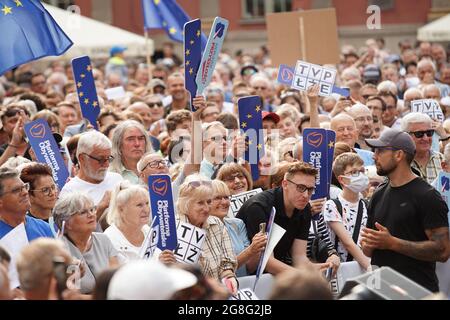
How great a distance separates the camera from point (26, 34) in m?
11.0

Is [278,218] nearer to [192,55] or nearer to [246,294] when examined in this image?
[246,294]

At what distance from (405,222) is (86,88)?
16.4 ft

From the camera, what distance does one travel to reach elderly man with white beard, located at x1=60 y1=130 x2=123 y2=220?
975 cm

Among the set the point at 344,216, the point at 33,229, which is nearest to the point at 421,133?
the point at 344,216

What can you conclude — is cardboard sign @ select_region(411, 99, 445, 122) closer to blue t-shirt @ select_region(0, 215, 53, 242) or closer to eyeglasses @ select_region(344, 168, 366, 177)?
eyeglasses @ select_region(344, 168, 366, 177)

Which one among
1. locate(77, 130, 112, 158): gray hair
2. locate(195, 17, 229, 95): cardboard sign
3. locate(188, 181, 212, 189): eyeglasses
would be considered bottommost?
locate(188, 181, 212, 189): eyeglasses

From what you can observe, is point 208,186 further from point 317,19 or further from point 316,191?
point 317,19

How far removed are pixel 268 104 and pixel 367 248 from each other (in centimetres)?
922

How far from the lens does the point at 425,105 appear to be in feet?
43.8

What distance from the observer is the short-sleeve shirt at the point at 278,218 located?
9.05m

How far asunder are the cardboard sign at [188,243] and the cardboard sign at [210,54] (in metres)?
1.99

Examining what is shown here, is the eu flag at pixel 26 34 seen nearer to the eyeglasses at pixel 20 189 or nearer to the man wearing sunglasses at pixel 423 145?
the eyeglasses at pixel 20 189

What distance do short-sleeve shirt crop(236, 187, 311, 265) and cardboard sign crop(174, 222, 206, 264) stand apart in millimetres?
768

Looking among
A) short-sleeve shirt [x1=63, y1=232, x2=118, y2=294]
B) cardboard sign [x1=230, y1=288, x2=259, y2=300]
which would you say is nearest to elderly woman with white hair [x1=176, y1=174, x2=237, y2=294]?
cardboard sign [x1=230, y1=288, x2=259, y2=300]
